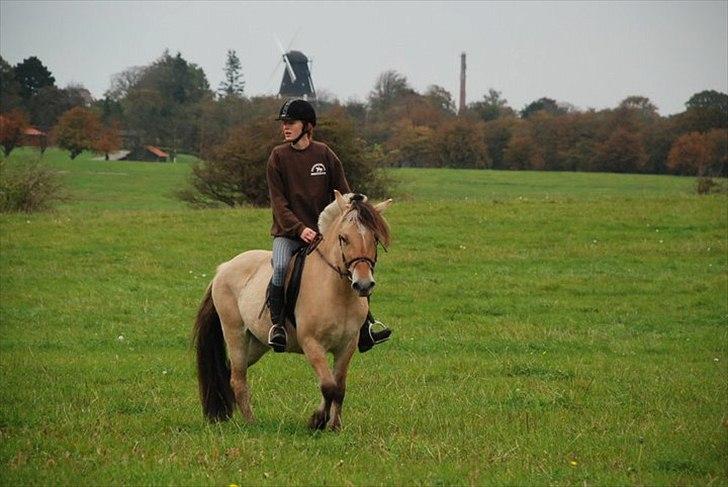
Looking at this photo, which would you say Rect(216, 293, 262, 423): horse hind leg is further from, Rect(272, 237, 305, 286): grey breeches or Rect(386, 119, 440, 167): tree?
Rect(386, 119, 440, 167): tree

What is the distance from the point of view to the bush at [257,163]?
3891 cm

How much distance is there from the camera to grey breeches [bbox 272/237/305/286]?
28.7ft

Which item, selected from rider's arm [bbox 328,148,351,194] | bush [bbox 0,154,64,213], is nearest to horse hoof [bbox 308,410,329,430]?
rider's arm [bbox 328,148,351,194]

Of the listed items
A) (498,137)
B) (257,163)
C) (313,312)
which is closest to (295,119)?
(313,312)

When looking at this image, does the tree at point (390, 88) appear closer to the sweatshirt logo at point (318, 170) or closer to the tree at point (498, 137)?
the tree at point (498, 137)

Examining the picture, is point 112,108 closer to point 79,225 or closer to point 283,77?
point 283,77

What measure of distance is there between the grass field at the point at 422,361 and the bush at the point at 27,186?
3054 millimetres

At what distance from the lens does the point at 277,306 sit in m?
8.63

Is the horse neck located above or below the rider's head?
below

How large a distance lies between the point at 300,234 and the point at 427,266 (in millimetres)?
14928

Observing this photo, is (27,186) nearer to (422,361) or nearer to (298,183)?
(422,361)

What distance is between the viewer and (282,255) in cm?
888

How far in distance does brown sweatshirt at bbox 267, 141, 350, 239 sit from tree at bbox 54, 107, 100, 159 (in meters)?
82.9

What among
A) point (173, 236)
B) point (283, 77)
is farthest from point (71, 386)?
point (283, 77)
